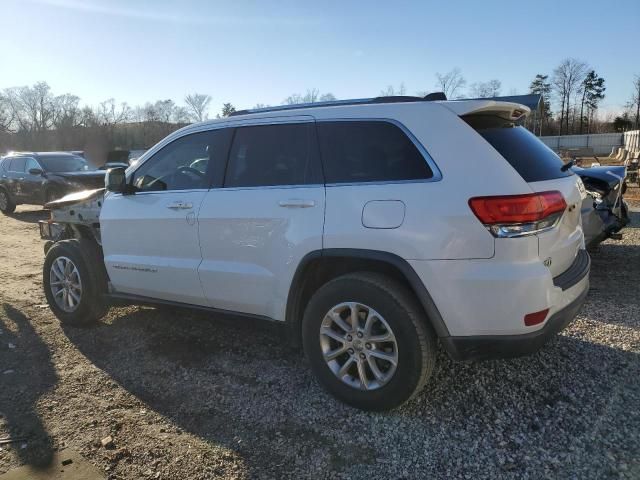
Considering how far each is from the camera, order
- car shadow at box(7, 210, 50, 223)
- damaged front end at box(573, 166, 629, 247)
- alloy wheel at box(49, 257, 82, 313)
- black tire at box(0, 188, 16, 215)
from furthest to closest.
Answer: black tire at box(0, 188, 16, 215)
car shadow at box(7, 210, 50, 223)
damaged front end at box(573, 166, 629, 247)
alloy wheel at box(49, 257, 82, 313)

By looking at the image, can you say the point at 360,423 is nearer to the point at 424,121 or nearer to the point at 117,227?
the point at 424,121

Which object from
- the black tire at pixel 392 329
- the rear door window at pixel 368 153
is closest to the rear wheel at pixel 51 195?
the rear door window at pixel 368 153

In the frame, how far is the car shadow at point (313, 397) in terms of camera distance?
2.98m

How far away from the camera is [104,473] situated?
9.25ft

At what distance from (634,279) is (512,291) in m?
4.08

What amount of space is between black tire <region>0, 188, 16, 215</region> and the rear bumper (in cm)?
1586

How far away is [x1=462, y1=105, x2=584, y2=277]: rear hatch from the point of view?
116 inches

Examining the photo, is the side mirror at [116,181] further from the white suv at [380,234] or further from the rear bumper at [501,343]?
the rear bumper at [501,343]

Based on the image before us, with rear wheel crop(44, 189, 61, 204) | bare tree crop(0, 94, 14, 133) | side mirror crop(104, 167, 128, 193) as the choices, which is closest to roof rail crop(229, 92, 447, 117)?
side mirror crop(104, 167, 128, 193)

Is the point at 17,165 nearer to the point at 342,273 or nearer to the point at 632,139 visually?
the point at 342,273

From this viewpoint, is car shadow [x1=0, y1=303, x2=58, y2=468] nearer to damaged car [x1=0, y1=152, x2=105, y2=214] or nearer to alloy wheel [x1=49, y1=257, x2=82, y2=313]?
alloy wheel [x1=49, y1=257, x2=82, y2=313]

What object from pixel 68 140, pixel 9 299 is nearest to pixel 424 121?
pixel 9 299

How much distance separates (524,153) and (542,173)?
164 mm

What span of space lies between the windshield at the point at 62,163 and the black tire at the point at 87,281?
1037 cm
